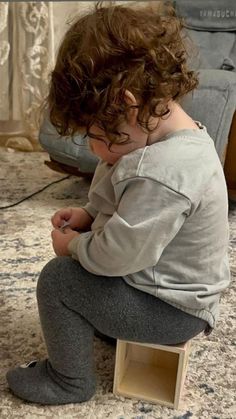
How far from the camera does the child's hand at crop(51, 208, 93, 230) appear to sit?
1.12 m

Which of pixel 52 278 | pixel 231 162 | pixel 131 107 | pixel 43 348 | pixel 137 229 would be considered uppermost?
pixel 131 107

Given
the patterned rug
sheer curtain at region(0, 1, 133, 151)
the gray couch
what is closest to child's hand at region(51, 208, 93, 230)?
the patterned rug

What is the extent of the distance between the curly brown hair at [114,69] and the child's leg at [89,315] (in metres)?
0.24

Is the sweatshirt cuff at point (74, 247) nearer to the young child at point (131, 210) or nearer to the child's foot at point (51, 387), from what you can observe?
the young child at point (131, 210)

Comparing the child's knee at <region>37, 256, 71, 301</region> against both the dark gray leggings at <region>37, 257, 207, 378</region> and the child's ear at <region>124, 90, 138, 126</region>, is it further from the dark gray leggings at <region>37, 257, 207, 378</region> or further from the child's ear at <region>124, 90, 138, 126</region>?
the child's ear at <region>124, 90, 138, 126</region>

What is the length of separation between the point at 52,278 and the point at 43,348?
0.83 ft

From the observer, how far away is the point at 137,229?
2.85 ft

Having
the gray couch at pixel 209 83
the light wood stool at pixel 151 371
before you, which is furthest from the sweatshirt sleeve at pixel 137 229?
the gray couch at pixel 209 83

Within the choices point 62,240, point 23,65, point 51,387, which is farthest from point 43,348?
point 23,65

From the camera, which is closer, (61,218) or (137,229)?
(137,229)

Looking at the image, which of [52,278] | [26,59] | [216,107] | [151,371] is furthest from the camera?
[26,59]

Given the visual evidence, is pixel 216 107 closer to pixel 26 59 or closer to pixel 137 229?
pixel 137 229

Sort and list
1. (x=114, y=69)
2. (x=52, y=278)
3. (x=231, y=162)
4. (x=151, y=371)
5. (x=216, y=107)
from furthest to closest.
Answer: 1. (x=231, y=162)
2. (x=216, y=107)
3. (x=151, y=371)
4. (x=52, y=278)
5. (x=114, y=69)

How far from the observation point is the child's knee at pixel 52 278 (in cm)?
94
